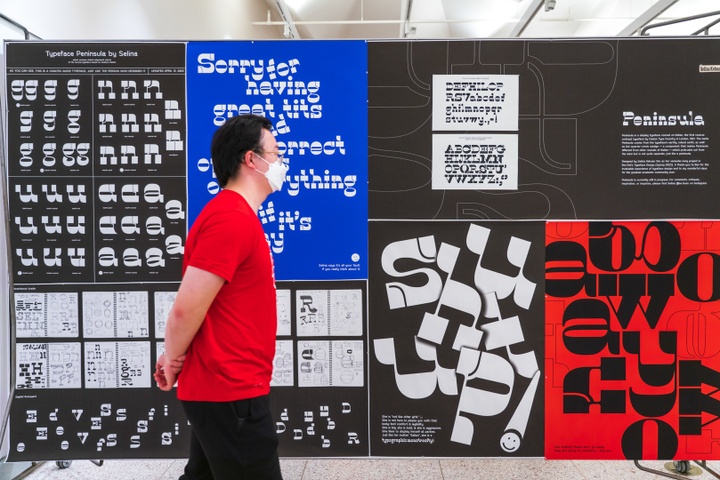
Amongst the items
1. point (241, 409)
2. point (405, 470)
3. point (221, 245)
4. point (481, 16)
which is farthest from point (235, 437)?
point (481, 16)

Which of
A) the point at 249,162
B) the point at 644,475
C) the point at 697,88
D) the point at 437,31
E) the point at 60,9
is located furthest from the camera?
the point at 437,31

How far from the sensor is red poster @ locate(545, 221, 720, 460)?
2.35 m

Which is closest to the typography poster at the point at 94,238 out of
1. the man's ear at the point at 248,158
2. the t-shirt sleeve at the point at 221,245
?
the man's ear at the point at 248,158

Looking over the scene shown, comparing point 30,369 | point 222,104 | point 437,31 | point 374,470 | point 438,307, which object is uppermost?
point 437,31

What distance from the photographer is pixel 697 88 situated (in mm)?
2334

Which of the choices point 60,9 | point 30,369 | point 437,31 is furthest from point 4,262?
point 437,31

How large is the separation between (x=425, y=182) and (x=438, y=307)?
57 cm

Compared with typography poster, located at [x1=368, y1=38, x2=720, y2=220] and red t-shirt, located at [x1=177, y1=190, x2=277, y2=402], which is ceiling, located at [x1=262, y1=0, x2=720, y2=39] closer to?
typography poster, located at [x1=368, y1=38, x2=720, y2=220]

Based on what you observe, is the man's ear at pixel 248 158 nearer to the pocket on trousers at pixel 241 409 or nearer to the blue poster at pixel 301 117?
the pocket on trousers at pixel 241 409

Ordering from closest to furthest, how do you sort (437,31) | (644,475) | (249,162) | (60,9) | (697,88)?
(249,162)
(697,88)
(644,475)
(60,9)
(437,31)

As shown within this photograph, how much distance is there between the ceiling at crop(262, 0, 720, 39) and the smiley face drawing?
3.75 m

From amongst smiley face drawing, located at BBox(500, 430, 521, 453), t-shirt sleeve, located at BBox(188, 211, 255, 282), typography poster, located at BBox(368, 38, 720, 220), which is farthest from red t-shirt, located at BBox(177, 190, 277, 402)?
smiley face drawing, located at BBox(500, 430, 521, 453)

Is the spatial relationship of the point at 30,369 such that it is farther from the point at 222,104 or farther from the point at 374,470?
the point at 374,470

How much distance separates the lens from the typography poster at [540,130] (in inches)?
92.1
